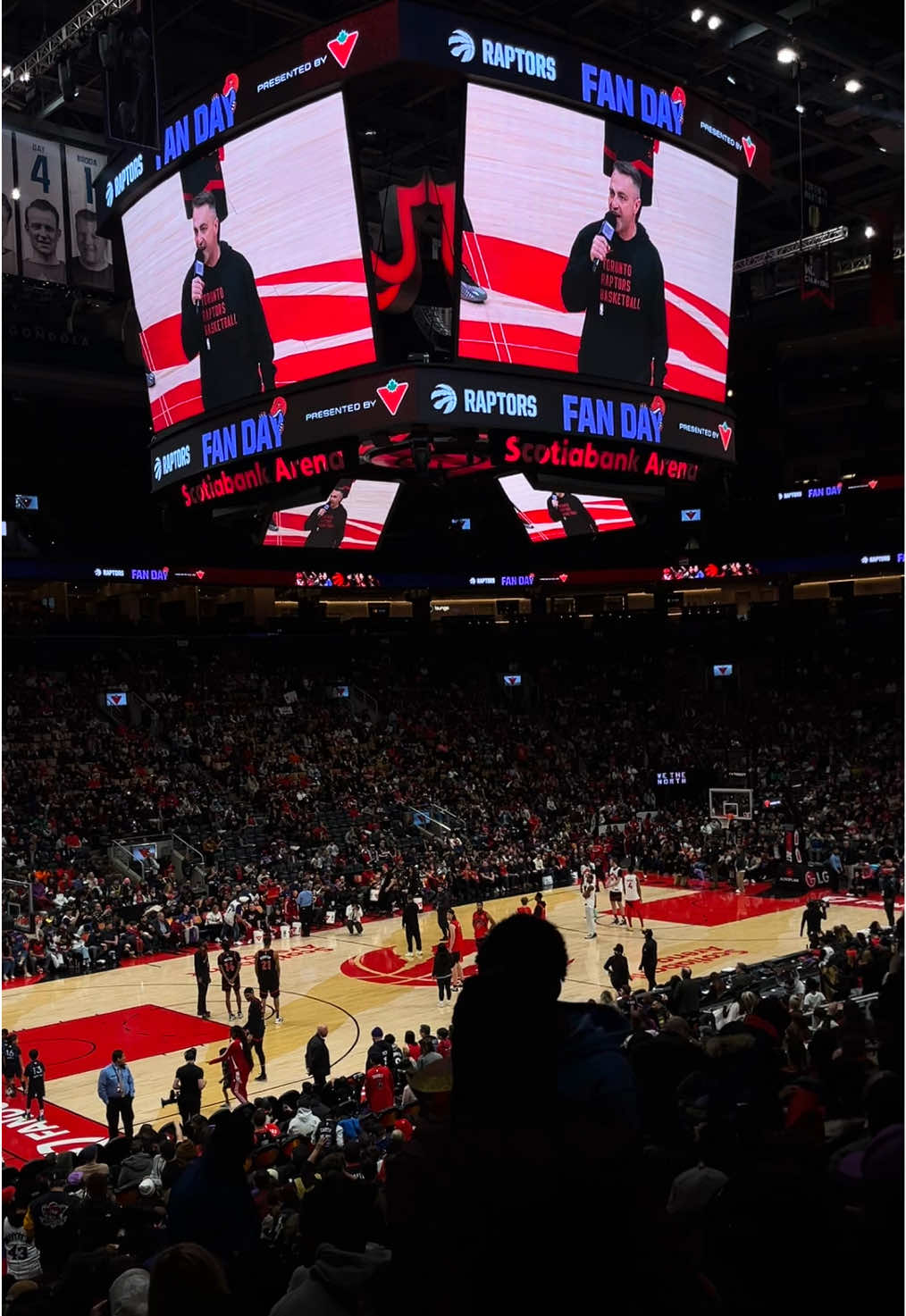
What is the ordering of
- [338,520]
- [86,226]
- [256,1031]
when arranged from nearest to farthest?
[256,1031] < [86,226] < [338,520]

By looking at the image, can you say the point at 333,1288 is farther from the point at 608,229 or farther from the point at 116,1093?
the point at 116,1093

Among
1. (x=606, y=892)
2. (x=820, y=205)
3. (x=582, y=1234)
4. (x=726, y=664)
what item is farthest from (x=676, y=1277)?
(x=726, y=664)

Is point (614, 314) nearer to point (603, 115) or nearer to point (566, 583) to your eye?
point (603, 115)

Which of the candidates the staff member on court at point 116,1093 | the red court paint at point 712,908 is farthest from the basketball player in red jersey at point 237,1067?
the red court paint at point 712,908

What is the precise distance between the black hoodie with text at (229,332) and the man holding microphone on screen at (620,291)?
3061 mm

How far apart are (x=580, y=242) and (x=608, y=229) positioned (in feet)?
1.18

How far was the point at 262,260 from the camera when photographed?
11891 millimetres

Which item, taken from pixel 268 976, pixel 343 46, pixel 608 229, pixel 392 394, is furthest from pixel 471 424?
pixel 268 976

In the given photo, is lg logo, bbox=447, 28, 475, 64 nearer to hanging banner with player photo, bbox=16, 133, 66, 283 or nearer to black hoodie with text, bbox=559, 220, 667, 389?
black hoodie with text, bbox=559, 220, 667, 389

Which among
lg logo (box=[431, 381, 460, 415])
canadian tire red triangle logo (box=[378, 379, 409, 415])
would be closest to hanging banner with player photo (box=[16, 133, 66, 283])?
canadian tire red triangle logo (box=[378, 379, 409, 415])

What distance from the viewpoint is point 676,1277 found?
7.03 feet

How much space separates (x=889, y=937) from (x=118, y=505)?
28.2m

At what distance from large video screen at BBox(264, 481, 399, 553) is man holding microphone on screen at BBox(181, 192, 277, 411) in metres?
6.42

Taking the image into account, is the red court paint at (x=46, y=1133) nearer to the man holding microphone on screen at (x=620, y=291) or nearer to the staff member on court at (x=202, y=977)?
the staff member on court at (x=202, y=977)
